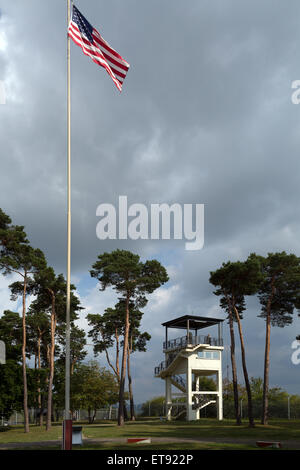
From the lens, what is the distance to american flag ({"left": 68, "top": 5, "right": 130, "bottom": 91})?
2259 centimetres

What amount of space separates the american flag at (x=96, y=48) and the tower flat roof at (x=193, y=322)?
111 feet

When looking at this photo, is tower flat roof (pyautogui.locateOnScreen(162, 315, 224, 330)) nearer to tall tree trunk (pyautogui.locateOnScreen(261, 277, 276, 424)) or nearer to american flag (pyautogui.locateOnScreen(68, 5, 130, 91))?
tall tree trunk (pyautogui.locateOnScreen(261, 277, 276, 424))

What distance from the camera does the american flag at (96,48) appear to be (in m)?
22.6

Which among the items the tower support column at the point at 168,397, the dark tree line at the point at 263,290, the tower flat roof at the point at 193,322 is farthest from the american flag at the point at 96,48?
the tower support column at the point at 168,397

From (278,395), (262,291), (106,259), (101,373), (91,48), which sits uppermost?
(91,48)

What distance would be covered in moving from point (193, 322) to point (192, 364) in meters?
5.80

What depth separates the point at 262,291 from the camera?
47062 mm

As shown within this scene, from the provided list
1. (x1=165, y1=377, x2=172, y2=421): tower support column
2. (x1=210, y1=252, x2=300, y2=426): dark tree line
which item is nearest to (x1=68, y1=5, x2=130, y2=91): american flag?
(x1=210, y1=252, x2=300, y2=426): dark tree line

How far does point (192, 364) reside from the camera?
170ft

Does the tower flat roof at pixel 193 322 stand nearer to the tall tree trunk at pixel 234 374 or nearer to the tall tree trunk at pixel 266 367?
the tall tree trunk at pixel 234 374

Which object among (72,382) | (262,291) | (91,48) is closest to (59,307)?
(72,382)
